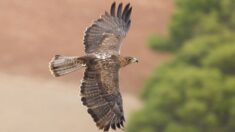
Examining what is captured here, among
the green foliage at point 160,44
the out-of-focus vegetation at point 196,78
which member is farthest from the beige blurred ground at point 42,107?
the out-of-focus vegetation at point 196,78

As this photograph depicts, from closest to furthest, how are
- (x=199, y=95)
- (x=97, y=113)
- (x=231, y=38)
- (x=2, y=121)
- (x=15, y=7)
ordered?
(x=97, y=113)
(x=199, y=95)
(x=231, y=38)
(x=2, y=121)
(x=15, y=7)

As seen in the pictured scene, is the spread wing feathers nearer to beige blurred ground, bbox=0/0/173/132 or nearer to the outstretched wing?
the outstretched wing

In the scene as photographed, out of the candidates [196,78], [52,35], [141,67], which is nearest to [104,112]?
[196,78]

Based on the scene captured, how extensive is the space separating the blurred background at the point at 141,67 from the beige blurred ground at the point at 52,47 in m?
0.02

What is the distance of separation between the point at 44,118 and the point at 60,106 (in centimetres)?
88

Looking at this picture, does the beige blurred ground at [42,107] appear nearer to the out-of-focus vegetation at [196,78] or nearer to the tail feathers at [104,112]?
the out-of-focus vegetation at [196,78]

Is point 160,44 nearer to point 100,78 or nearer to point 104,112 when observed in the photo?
point 100,78

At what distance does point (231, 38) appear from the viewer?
20.7 metres

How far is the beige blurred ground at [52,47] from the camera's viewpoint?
2466 cm

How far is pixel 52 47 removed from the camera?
26906mm

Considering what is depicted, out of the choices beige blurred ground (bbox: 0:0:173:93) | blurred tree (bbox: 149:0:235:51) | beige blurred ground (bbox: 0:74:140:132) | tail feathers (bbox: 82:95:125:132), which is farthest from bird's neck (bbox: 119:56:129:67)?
beige blurred ground (bbox: 0:0:173:93)

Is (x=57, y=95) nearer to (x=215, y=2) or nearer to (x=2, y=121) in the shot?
(x=2, y=121)

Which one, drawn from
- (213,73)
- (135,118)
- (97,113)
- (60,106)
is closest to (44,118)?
(60,106)

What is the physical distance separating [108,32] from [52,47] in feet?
49.2
